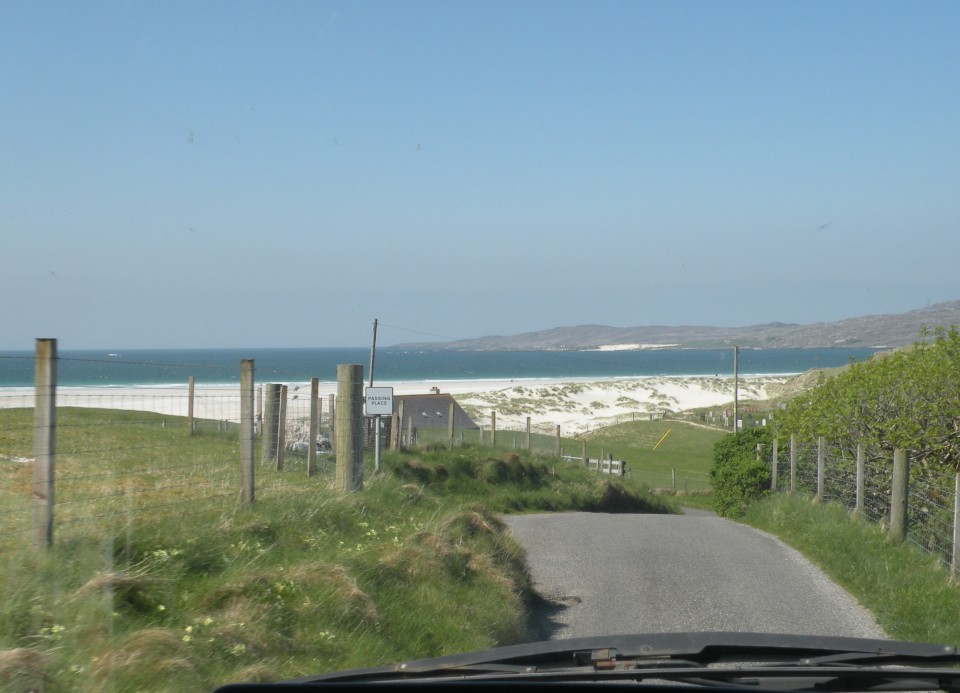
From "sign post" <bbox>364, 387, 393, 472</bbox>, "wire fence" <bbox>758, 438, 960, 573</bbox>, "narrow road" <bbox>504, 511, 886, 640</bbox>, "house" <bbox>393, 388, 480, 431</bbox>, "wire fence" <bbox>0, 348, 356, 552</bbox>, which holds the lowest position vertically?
"house" <bbox>393, 388, 480, 431</bbox>

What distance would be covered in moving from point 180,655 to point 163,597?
126 centimetres

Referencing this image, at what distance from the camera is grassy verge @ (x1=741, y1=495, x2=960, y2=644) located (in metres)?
8.38

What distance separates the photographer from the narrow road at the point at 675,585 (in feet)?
27.6

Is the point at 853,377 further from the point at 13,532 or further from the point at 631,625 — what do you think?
the point at 13,532

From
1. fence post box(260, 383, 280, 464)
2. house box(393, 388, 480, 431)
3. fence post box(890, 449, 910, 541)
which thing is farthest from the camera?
house box(393, 388, 480, 431)

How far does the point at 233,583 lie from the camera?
6645 mm

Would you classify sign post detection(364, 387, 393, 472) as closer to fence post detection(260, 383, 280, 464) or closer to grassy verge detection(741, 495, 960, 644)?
fence post detection(260, 383, 280, 464)

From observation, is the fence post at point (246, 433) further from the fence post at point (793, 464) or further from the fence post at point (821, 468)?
the fence post at point (793, 464)

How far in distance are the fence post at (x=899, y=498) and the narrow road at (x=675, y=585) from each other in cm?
113

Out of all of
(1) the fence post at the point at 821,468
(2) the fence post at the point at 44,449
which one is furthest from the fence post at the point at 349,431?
(1) the fence post at the point at 821,468

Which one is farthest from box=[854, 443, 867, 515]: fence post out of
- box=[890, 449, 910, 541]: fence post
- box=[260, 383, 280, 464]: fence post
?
box=[260, 383, 280, 464]: fence post

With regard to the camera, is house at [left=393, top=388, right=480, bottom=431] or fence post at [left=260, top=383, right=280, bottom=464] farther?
house at [left=393, top=388, right=480, bottom=431]

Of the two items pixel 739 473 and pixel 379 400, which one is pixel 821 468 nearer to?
pixel 739 473

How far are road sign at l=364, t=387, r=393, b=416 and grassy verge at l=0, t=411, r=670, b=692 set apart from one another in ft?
15.1
